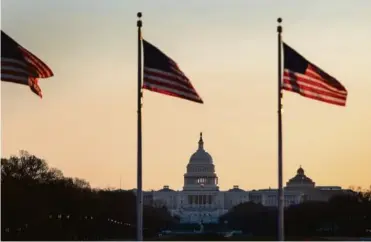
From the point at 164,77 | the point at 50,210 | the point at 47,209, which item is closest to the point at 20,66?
the point at 164,77

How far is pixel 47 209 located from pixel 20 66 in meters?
88.6

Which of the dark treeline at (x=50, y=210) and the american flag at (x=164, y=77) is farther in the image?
the dark treeline at (x=50, y=210)

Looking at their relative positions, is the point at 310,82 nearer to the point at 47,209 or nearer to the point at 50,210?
the point at 47,209

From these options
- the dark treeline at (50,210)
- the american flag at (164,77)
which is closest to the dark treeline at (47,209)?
the dark treeline at (50,210)

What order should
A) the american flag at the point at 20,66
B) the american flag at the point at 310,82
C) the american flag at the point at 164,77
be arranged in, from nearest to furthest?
the american flag at the point at 20,66, the american flag at the point at 164,77, the american flag at the point at 310,82

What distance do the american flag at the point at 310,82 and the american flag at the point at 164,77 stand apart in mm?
3787

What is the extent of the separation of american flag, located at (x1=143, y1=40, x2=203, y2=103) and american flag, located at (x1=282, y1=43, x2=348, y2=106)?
3787 millimetres

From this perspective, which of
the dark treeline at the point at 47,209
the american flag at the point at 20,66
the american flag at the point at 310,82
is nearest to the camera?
the american flag at the point at 20,66

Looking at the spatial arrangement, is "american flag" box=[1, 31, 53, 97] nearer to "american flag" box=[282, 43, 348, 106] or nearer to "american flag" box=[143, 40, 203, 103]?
"american flag" box=[143, 40, 203, 103]

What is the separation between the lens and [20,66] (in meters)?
52.9

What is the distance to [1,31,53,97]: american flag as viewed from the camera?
5256cm

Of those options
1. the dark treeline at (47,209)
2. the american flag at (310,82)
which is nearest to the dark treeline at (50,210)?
the dark treeline at (47,209)

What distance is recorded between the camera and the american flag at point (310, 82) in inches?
2149

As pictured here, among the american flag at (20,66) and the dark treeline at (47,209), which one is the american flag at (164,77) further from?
the dark treeline at (47,209)
